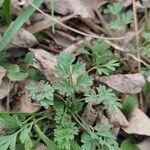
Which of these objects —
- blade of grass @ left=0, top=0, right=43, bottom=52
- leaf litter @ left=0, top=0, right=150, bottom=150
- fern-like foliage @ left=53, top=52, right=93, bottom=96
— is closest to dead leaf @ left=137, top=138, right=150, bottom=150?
leaf litter @ left=0, top=0, right=150, bottom=150

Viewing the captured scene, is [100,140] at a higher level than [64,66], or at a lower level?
lower

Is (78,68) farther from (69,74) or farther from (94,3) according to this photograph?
(94,3)

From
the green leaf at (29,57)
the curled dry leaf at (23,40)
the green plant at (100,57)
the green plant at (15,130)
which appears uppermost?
the curled dry leaf at (23,40)

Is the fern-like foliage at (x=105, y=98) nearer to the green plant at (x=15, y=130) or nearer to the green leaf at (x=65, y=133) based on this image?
the green leaf at (x=65, y=133)

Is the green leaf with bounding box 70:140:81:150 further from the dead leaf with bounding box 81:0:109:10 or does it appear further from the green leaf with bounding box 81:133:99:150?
the dead leaf with bounding box 81:0:109:10

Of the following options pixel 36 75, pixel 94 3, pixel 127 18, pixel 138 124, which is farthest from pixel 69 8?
pixel 138 124

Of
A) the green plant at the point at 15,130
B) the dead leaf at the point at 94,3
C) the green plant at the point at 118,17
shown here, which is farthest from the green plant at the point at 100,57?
the green plant at the point at 15,130

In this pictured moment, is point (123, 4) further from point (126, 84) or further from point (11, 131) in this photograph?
point (11, 131)
